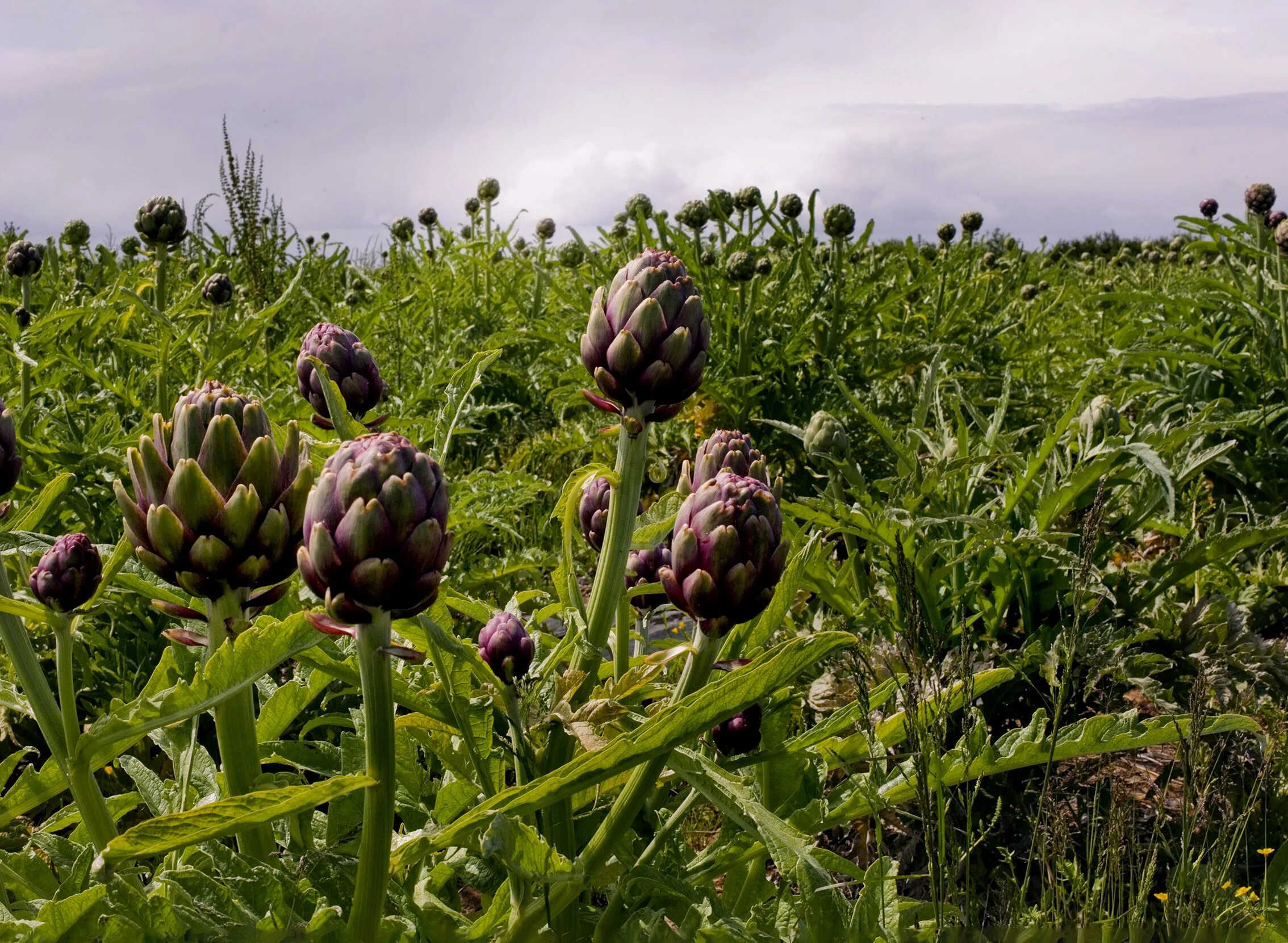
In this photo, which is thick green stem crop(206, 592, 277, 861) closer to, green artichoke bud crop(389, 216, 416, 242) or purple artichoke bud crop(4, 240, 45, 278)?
purple artichoke bud crop(4, 240, 45, 278)

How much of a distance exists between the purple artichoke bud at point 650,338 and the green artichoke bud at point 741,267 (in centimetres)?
233

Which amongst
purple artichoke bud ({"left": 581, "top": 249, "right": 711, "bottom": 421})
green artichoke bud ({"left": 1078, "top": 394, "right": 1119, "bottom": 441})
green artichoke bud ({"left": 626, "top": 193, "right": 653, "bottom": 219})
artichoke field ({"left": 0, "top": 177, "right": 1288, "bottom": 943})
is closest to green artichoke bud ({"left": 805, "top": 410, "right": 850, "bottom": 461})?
artichoke field ({"left": 0, "top": 177, "right": 1288, "bottom": 943})

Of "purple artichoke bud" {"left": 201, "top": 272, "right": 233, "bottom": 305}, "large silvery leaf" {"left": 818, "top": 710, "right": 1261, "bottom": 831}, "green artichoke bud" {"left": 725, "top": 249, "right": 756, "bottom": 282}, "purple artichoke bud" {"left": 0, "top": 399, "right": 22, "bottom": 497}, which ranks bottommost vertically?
"large silvery leaf" {"left": 818, "top": 710, "right": 1261, "bottom": 831}

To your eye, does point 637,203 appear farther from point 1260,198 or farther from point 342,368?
point 342,368

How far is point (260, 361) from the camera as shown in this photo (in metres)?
3.08

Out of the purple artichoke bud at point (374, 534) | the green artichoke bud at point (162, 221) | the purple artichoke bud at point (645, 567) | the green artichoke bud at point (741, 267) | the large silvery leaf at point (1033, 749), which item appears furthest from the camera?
the green artichoke bud at point (741, 267)

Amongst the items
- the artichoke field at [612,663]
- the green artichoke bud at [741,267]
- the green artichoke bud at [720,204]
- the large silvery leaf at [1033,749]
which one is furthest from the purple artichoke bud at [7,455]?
the green artichoke bud at [720,204]

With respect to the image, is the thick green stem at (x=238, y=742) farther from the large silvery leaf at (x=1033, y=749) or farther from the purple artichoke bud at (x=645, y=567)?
the large silvery leaf at (x=1033, y=749)

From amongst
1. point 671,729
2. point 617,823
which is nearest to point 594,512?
point 617,823

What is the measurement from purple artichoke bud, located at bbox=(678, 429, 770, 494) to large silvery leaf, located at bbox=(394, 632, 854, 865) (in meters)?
0.30

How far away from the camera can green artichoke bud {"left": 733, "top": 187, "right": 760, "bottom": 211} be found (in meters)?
4.00

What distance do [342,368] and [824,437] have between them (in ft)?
3.48

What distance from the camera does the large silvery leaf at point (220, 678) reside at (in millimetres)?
835

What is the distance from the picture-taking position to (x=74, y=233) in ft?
14.5
